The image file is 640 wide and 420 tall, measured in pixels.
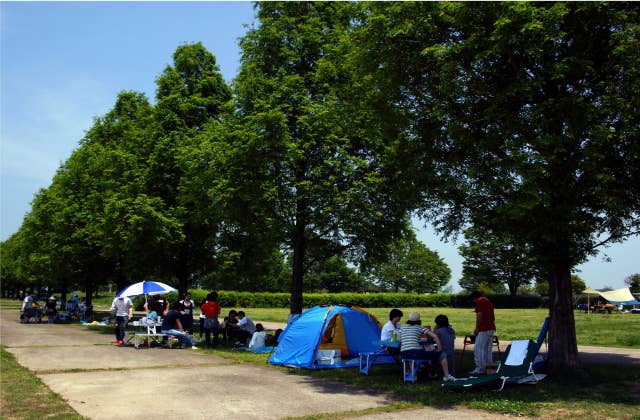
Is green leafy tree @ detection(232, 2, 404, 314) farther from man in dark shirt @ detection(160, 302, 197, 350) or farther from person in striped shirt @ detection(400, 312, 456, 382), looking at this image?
person in striped shirt @ detection(400, 312, 456, 382)

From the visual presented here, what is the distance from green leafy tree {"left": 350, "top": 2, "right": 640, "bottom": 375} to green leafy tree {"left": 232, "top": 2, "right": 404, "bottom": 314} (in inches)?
175

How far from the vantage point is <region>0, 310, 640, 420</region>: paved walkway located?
28.0 ft

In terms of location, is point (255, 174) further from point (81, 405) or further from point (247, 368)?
point (81, 405)

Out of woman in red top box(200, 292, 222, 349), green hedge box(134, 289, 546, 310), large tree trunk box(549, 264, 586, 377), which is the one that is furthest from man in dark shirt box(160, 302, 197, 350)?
green hedge box(134, 289, 546, 310)

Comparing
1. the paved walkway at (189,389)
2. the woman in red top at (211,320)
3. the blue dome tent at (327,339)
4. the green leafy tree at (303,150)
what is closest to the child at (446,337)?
the blue dome tent at (327,339)

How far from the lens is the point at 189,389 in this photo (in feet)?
34.2

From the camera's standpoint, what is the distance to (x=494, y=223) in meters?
11.8

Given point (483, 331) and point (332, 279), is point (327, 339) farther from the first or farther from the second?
point (332, 279)

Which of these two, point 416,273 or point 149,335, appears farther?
point 416,273

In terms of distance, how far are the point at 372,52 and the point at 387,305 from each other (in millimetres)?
61606

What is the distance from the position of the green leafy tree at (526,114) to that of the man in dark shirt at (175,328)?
32.7ft

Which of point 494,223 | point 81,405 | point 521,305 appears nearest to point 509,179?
point 494,223

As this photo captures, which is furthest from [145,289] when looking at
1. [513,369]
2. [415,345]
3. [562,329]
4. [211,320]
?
[562,329]

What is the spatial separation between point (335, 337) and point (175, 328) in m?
6.57
